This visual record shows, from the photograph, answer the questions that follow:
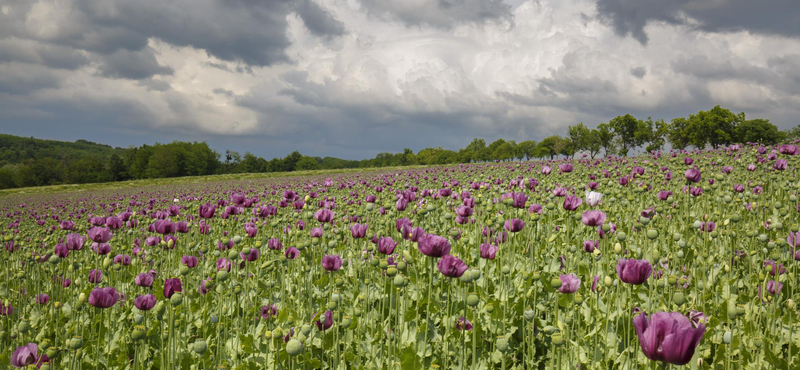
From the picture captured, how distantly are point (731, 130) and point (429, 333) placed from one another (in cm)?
7657

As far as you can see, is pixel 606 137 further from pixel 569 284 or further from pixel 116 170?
pixel 116 170

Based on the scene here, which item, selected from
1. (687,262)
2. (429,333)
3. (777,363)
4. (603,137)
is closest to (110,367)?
(429,333)

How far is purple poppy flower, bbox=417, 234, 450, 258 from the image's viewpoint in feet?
7.70

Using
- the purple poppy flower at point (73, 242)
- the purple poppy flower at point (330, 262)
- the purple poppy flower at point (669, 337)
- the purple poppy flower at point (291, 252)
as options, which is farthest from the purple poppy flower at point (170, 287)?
the purple poppy flower at point (669, 337)

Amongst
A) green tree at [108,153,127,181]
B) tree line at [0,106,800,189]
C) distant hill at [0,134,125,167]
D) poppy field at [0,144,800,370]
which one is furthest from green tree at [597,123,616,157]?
distant hill at [0,134,125,167]

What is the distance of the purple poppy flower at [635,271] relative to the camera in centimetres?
191

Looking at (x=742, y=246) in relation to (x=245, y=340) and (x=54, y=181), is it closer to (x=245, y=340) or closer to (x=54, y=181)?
(x=245, y=340)

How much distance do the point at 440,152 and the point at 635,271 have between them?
449ft

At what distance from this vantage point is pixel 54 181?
87.9 m

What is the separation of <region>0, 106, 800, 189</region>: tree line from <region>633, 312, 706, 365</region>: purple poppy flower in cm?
3105

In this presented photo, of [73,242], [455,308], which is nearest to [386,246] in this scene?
[455,308]

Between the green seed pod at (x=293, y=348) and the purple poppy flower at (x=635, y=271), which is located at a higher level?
the purple poppy flower at (x=635, y=271)

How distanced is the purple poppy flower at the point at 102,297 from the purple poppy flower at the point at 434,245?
2.06m

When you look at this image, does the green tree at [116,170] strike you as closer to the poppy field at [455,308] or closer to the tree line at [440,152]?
the tree line at [440,152]
